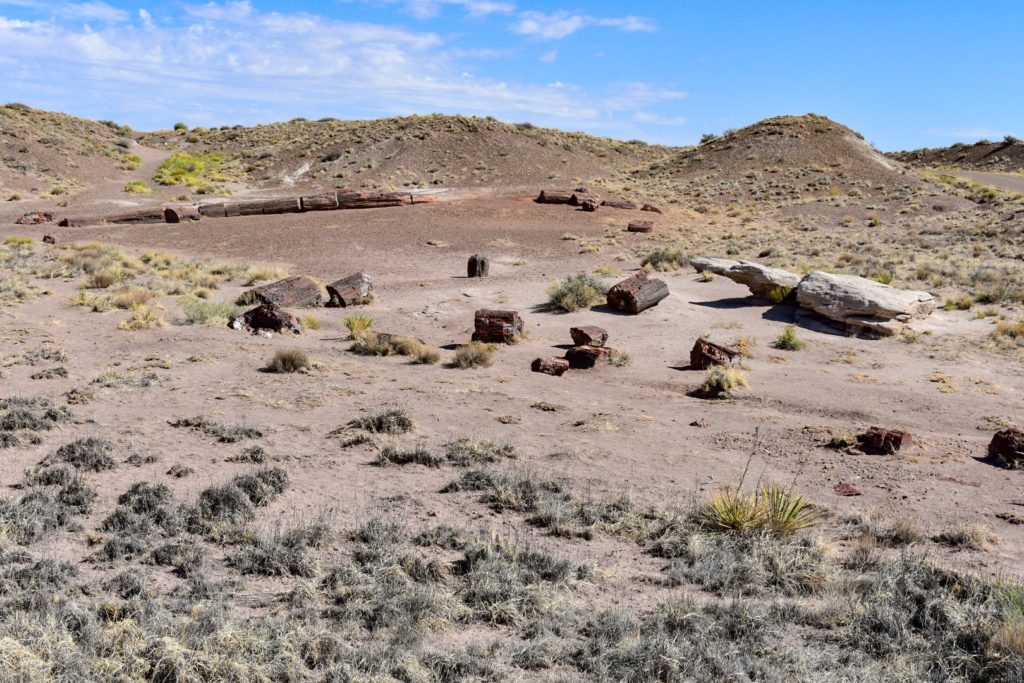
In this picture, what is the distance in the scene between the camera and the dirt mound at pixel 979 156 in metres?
71.7

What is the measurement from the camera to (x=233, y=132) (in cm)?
7675

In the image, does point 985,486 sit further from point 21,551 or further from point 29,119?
point 29,119

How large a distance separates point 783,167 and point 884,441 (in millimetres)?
48434

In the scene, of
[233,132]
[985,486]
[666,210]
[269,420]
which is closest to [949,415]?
[985,486]

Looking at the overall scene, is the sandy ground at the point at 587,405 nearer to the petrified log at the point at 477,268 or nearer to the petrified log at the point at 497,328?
the petrified log at the point at 497,328

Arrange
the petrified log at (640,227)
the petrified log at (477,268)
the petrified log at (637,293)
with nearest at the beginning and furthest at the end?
1. the petrified log at (637,293)
2. the petrified log at (477,268)
3. the petrified log at (640,227)

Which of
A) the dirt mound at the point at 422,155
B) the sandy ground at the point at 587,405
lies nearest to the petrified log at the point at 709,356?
the sandy ground at the point at 587,405

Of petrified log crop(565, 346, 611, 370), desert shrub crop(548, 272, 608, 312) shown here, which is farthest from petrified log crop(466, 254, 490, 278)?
petrified log crop(565, 346, 611, 370)

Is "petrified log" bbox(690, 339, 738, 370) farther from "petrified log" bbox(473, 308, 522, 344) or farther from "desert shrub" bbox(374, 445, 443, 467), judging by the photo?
"desert shrub" bbox(374, 445, 443, 467)

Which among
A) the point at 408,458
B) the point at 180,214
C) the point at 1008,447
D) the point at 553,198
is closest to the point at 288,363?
the point at 408,458

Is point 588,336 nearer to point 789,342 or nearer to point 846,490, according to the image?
point 789,342

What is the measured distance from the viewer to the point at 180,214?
36344mm

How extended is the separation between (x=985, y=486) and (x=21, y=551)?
33.4 ft

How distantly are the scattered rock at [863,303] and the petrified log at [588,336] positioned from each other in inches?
225
